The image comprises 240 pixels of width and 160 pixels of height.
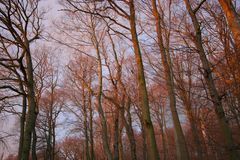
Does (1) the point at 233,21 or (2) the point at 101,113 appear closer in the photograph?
(1) the point at 233,21

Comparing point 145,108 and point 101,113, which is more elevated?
A: point 101,113

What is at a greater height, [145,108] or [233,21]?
[233,21]

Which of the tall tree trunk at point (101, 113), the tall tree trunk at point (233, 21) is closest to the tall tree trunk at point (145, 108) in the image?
the tall tree trunk at point (233, 21)

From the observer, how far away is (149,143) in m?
4.98

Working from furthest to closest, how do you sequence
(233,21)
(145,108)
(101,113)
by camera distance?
1. (101,113)
2. (145,108)
3. (233,21)

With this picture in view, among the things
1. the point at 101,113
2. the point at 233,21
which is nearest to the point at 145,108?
the point at 233,21

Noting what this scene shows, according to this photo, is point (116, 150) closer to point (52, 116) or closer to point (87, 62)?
point (87, 62)

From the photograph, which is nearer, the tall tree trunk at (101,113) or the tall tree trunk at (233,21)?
the tall tree trunk at (233,21)

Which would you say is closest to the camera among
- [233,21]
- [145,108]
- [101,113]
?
[233,21]

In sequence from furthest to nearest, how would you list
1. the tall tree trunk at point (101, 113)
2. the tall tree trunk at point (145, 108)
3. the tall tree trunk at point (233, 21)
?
the tall tree trunk at point (101, 113), the tall tree trunk at point (145, 108), the tall tree trunk at point (233, 21)

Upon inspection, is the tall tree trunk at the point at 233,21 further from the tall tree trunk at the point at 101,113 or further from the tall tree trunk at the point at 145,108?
the tall tree trunk at the point at 101,113

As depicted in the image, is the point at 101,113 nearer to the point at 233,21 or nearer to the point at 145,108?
the point at 145,108

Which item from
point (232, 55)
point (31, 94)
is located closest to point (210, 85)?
point (232, 55)

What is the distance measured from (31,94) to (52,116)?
17676 millimetres
